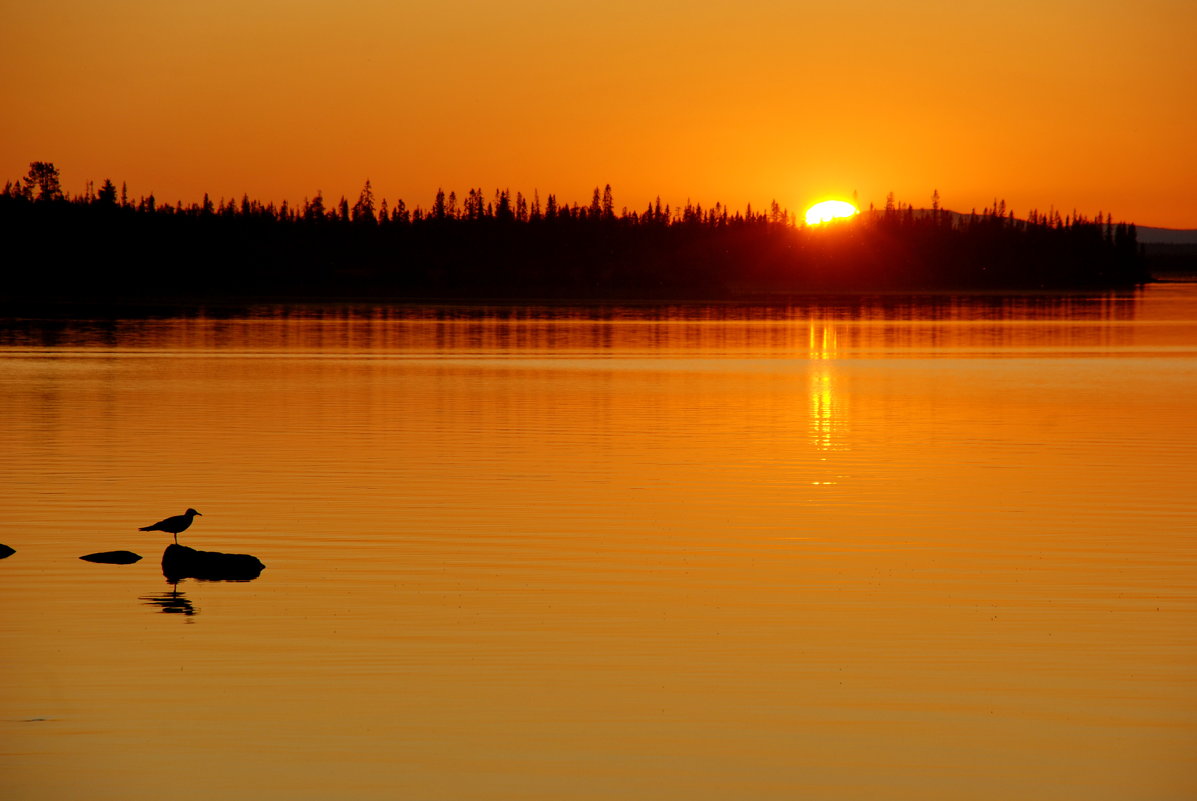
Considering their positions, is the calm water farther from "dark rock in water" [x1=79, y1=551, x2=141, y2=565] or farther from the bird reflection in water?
"dark rock in water" [x1=79, y1=551, x2=141, y2=565]

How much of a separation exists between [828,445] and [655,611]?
16474 mm

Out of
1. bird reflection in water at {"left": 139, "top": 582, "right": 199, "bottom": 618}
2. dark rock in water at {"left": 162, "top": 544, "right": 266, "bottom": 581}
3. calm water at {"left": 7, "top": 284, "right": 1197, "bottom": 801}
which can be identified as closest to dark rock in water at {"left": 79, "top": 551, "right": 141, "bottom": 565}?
calm water at {"left": 7, "top": 284, "right": 1197, "bottom": 801}

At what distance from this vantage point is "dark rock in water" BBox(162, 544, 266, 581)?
1747 cm

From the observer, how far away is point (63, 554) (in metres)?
18.9

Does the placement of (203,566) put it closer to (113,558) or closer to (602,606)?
(113,558)

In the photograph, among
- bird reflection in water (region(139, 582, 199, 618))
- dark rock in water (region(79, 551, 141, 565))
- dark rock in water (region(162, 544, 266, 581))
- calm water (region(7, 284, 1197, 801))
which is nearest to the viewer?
calm water (region(7, 284, 1197, 801))

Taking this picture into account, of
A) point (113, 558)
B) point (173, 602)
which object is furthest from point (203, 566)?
point (113, 558)

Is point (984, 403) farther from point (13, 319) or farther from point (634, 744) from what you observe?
point (13, 319)

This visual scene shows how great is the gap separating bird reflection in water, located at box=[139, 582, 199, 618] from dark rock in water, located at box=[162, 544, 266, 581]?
563 millimetres

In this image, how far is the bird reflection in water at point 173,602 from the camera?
1592 cm

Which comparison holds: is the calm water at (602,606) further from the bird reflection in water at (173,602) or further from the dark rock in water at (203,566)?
the dark rock in water at (203,566)

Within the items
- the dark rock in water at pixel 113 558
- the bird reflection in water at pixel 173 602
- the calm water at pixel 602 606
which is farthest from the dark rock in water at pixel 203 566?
the dark rock in water at pixel 113 558

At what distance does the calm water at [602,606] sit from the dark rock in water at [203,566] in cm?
25

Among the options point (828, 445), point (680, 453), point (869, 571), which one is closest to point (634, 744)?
point (869, 571)
